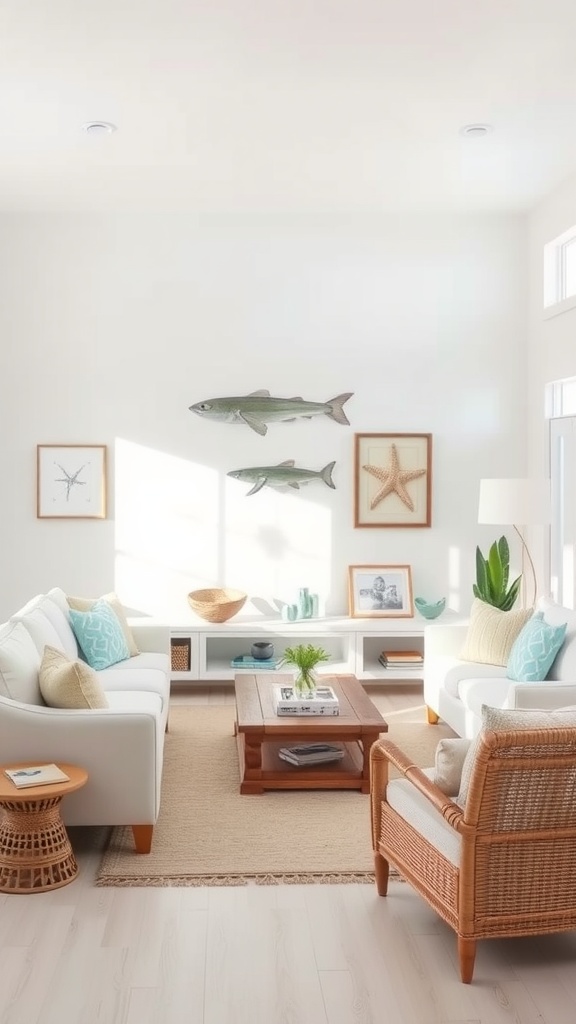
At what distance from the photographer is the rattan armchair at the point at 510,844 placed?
9.28 feet

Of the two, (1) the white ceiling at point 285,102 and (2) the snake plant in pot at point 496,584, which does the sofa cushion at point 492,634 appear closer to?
(2) the snake plant in pot at point 496,584

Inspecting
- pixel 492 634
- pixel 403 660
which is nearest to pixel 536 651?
pixel 492 634

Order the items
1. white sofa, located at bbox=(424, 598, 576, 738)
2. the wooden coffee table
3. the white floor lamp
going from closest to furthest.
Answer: white sofa, located at bbox=(424, 598, 576, 738), the wooden coffee table, the white floor lamp

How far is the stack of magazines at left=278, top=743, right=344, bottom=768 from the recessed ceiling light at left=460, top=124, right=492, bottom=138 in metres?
3.11

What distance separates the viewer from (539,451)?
681 cm

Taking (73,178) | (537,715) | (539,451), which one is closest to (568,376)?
(539,451)

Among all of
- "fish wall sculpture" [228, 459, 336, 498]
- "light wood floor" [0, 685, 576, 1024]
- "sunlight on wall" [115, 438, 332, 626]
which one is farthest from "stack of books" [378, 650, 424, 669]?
"light wood floor" [0, 685, 576, 1024]

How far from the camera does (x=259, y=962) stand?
10.0 ft

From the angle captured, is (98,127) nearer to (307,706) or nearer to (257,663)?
(307,706)

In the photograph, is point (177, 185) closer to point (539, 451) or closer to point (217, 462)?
point (217, 462)

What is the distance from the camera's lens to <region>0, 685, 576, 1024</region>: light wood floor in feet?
9.08

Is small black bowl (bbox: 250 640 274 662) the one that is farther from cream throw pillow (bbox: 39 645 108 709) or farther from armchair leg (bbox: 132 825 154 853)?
armchair leg (bbox: 132 825 154 853)

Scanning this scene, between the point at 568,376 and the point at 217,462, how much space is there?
2324 millimetres

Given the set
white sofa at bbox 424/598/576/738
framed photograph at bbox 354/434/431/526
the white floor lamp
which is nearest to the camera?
white sofa at bbox 424/598/576/738
